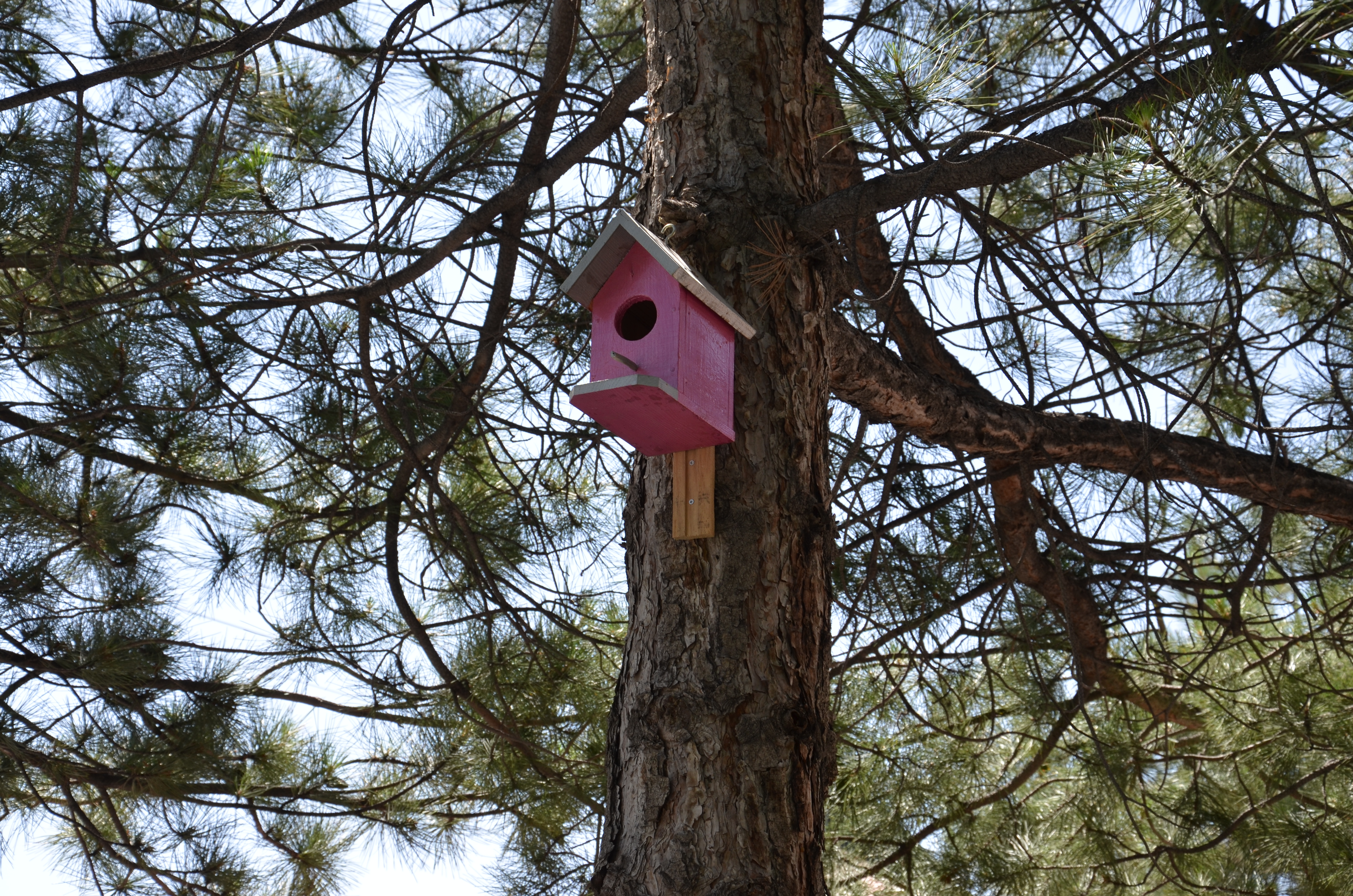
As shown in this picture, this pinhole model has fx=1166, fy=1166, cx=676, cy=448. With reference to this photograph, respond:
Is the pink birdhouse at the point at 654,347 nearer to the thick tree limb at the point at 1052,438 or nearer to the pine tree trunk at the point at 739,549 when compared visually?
the pine tree trunk at the point at 739,549

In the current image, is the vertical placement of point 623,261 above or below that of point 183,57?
below

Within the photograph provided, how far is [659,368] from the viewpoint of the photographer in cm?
140

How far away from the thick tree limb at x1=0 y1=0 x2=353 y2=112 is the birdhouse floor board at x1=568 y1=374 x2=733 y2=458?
85 centimetres

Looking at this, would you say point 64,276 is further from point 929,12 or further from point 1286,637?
point 1286,637

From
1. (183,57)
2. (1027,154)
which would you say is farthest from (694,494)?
(183,57)

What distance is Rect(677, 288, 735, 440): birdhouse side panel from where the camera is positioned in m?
1.39

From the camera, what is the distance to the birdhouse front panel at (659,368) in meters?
1.37

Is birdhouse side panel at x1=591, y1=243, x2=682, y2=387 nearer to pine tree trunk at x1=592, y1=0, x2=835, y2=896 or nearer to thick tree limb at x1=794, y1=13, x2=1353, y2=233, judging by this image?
pine tree trunk at x1=592, y1=0, x2=835, y2=896

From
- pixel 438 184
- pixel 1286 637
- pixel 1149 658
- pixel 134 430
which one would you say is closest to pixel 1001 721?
pixel 1149 658

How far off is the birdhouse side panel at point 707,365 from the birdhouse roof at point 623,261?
2cm

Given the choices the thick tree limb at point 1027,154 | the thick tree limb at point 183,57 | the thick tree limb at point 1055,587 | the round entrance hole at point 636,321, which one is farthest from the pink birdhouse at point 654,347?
the thick tree limb at point 1055,587

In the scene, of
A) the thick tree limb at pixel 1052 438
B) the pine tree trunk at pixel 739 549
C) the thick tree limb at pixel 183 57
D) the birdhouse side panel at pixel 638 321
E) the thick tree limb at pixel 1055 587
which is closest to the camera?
the pine tree trunk at pixel 739 549

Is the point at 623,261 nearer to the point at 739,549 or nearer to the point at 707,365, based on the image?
the point at 707,365

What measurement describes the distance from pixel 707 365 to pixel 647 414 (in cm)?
10
